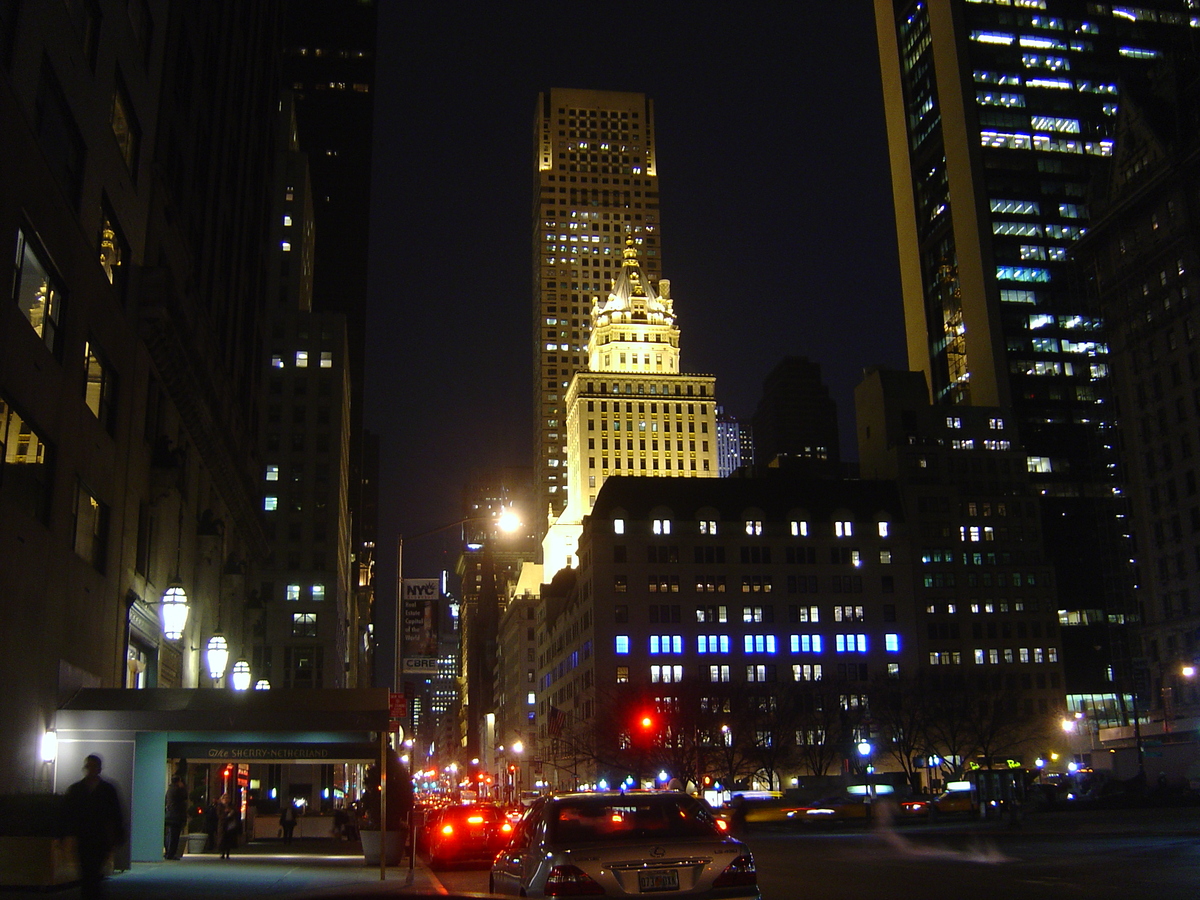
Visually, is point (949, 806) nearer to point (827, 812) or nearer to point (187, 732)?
point (827, 812)

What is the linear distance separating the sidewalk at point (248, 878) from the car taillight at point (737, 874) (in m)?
3.20

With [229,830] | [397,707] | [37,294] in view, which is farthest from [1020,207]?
[37,294]

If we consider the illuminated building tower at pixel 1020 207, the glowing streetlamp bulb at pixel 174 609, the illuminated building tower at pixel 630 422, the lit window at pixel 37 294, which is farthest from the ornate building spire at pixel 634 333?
the lit window at pixel 37 294

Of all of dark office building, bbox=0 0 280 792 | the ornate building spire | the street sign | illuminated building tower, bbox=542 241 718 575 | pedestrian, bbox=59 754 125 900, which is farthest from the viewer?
the ornate building spire

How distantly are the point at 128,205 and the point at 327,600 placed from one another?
88461mm

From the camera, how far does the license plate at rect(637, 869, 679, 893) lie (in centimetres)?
1150

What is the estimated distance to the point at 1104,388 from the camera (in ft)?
372

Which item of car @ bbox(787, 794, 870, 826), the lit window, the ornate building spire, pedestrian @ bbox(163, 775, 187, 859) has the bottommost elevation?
car @ bbox(787, 794, 870, 826)

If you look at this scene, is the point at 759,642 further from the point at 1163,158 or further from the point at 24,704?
the point at 24,704

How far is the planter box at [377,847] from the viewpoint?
31000mm

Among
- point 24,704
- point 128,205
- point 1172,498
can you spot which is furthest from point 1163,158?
point 24,704

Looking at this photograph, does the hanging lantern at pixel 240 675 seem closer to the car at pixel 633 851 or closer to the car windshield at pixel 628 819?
the car at pixel 633 851

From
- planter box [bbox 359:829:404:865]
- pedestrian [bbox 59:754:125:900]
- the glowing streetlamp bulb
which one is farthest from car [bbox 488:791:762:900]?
planter box [bbox 359:829:404:865]

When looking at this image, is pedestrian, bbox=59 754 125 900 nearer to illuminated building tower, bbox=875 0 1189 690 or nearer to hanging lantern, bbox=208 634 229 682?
hanging lantern, bbox=208 634 229 682
